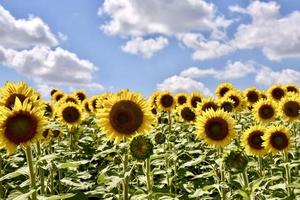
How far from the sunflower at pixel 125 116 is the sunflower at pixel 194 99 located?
7615 mm

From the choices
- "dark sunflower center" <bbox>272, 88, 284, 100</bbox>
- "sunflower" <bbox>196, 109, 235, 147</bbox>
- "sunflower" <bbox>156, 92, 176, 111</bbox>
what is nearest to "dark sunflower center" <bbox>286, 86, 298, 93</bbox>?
"dark sunflower center" <bbox>272, 88, 284, 100</bbox>

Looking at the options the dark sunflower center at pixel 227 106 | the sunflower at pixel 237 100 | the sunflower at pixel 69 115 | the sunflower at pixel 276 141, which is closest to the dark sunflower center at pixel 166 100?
the sunflower at pixel 237 100

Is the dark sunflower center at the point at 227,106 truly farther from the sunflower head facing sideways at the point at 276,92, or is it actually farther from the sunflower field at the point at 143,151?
the sunflower head facing sideways at the point at 276,92

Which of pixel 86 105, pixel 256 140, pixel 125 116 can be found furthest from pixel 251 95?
pixel 125 116

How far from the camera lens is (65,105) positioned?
39.5ft

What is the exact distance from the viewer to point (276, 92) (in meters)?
15.6

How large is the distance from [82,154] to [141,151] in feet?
19.9

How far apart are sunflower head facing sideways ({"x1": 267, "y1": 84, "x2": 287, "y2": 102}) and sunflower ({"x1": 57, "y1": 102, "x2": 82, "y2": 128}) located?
20.4 ft

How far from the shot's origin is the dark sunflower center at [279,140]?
8.91 meters

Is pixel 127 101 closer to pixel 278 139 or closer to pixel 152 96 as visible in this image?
pixel 278 139

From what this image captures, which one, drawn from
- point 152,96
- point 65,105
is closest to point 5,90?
point 65,105

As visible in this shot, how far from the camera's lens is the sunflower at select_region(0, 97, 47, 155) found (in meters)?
5.54

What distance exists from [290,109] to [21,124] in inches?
289

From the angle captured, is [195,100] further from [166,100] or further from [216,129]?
[216,129]
